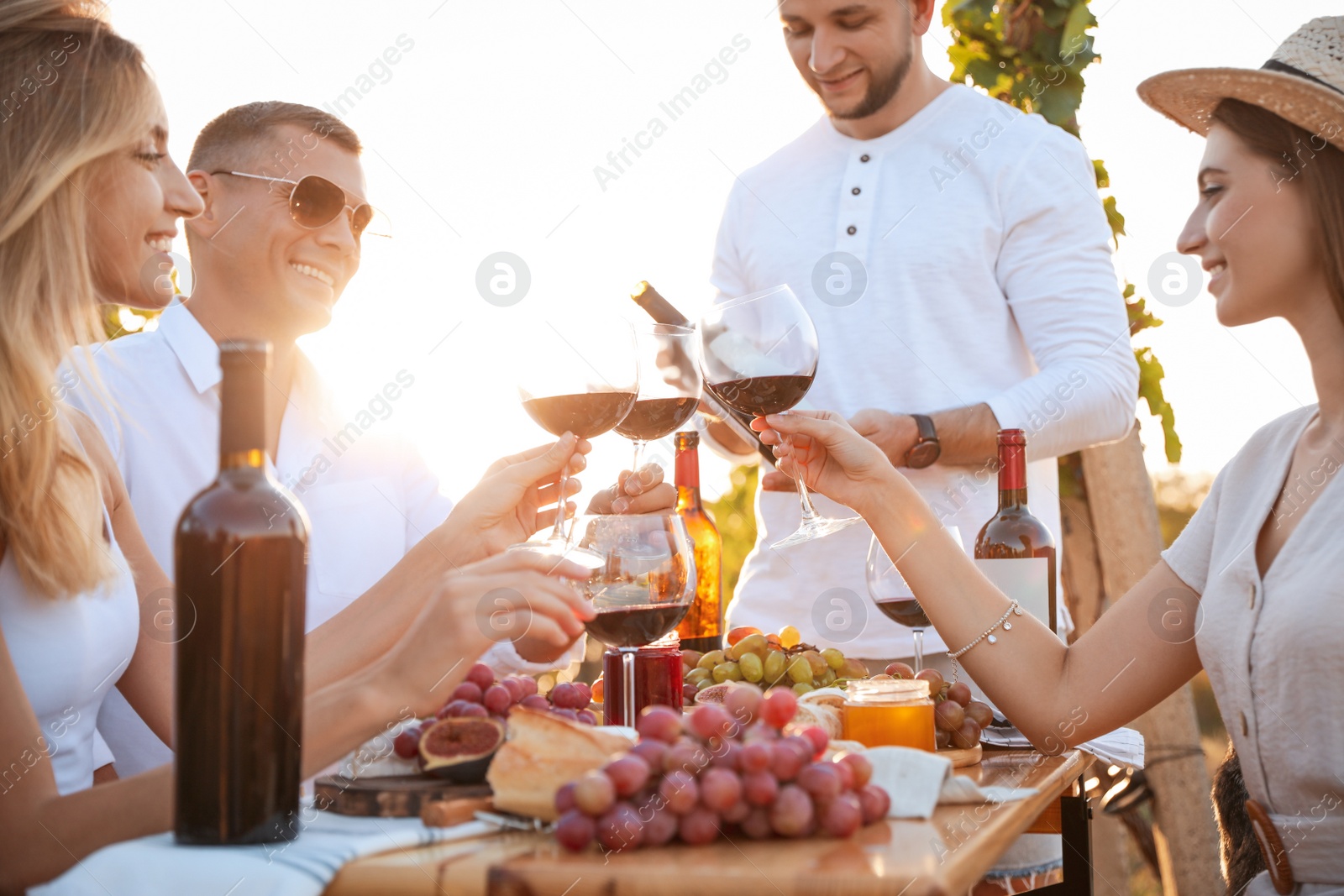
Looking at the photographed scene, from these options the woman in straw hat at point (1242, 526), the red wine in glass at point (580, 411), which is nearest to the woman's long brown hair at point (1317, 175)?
the woman in straw hat at point (1242, 526)

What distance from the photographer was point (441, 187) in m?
3.31

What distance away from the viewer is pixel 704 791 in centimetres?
113

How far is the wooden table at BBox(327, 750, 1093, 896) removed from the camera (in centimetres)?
100

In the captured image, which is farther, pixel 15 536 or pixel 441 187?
pixel 441 187

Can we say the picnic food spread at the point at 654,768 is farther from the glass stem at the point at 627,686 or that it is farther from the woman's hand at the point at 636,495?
the woman's hand at the point at 636,495

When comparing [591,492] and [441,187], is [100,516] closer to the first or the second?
[591,492]

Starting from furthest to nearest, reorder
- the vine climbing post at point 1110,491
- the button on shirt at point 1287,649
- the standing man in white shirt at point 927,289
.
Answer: the vine climbing post at point 1110,491 → the standing man in white shirt at point 927,289 → the button on shirt at point 1287,649

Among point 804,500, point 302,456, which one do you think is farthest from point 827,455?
point 302,456

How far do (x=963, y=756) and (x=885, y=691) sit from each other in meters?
0.20

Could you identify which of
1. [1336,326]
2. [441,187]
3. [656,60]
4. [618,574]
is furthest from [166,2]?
[1336,326]

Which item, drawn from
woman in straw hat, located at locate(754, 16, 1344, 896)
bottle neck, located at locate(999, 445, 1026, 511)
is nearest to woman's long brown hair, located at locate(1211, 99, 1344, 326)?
woman in straw hat, located at locate(754, 16, 1344, 896)

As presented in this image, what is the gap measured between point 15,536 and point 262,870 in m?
0.88

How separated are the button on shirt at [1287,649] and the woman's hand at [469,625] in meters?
1.21

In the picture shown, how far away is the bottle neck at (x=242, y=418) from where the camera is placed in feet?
3.69
